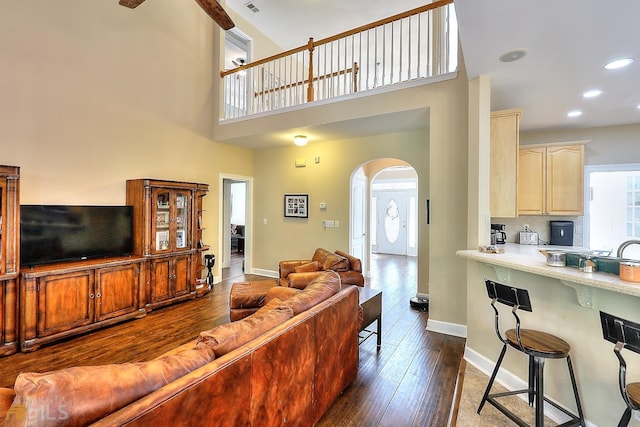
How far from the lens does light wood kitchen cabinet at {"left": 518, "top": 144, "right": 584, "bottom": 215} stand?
3949 millimetres

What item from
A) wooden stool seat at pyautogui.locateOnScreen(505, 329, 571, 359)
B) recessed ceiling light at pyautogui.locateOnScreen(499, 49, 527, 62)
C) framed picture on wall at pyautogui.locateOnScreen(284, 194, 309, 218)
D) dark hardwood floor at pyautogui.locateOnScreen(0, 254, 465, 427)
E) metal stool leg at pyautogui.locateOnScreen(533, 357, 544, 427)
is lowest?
dark hardwood floor at pyautogui.locateOnScreen(0, 254, 465, 427)

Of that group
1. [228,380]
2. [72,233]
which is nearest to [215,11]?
[72,233]

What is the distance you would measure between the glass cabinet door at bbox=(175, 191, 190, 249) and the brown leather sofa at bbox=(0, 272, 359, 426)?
→ 111 inches

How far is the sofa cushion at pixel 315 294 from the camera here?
196 centimetres

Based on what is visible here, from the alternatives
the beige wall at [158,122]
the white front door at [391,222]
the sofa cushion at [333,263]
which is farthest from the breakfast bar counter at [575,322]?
the white front door at [391,222]

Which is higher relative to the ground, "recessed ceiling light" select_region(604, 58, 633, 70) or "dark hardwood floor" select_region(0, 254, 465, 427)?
"recessed ceiling light" select_region(604, 58, 633, 70)

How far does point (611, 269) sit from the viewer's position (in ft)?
5.66

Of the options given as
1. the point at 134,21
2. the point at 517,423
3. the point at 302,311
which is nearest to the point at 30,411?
the point at 302,311

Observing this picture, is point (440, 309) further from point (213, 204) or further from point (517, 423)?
point (213, 204)

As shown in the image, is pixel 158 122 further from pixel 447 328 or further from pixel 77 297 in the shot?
pixel 447 328

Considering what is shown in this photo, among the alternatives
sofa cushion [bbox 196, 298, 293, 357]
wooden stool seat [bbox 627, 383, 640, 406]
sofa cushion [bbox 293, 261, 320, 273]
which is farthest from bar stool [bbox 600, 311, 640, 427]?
sofa cushion [bbox 293, 261, 320, 273]

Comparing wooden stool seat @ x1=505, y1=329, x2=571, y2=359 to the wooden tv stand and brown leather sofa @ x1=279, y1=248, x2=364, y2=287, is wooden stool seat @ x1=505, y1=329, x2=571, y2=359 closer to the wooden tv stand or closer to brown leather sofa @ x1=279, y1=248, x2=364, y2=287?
brown leather sofa @ x1=279, y1=248, x2=364, y2=287

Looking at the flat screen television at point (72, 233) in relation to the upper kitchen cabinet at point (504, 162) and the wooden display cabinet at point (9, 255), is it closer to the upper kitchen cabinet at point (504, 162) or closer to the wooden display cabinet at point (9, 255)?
the wooden display cabinet at point (9, 255)

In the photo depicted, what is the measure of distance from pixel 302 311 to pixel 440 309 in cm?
231
